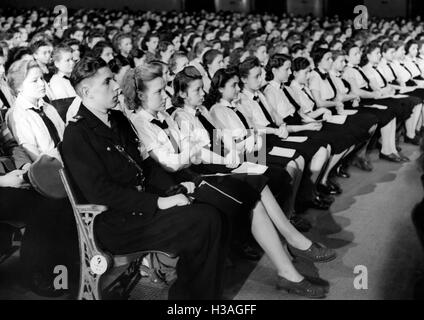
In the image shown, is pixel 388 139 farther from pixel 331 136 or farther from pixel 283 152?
pixel 283 152

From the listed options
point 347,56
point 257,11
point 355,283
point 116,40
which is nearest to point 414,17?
point 257,11

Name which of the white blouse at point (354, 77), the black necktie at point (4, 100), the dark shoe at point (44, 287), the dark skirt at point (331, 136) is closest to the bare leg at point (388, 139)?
the white blouse at point (354, 77)

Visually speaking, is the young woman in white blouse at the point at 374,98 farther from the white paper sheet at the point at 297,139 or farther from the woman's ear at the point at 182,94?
the woman's ear at the point at 182,94

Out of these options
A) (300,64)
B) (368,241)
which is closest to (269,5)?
(300,64)

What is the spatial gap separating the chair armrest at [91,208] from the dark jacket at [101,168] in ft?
0.23

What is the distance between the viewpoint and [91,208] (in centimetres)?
185

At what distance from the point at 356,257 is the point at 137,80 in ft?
5.12

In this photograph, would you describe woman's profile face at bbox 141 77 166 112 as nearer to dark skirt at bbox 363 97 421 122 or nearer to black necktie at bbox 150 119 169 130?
black necktie at bbox 150 119 169 130

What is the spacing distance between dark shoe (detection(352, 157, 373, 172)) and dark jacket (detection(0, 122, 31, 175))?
111 inches

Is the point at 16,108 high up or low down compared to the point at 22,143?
up

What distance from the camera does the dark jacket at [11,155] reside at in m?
2.46
